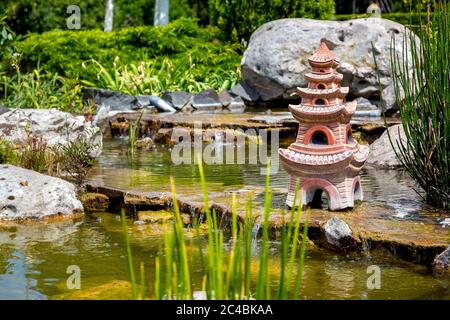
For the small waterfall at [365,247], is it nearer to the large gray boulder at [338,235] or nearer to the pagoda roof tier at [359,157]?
the large gray boulder at [338,235]

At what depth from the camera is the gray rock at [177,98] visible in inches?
571

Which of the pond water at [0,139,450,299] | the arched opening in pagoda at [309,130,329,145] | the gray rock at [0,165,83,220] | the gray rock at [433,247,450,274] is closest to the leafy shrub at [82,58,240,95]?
the pond water at [0,139,450,299]

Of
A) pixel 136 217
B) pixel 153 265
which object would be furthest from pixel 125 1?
pixel 153 265

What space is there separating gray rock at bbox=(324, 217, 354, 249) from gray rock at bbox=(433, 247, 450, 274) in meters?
0.69

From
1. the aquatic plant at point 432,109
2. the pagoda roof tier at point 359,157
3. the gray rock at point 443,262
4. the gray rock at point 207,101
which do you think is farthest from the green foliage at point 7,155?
the gray rock at point 207,101

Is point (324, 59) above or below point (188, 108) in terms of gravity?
above

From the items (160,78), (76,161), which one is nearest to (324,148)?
(76,161)

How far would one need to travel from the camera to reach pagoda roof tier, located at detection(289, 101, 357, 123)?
6.73m

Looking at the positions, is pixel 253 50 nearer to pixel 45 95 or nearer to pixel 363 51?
pixel 363 51

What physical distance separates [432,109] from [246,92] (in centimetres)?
887

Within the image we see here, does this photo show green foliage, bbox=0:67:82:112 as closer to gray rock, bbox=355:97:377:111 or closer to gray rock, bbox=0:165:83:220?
gray rock, bbox=0:165:83:220

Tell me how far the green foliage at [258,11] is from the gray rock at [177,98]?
395cm

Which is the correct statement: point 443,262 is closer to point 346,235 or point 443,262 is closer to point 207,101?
point 346,235

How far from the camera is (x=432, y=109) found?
6.78 metres
